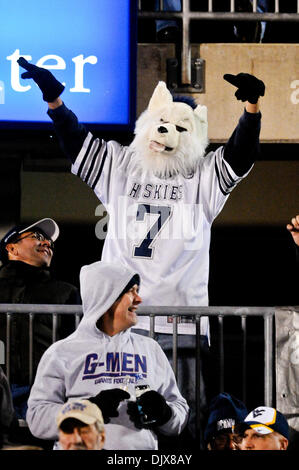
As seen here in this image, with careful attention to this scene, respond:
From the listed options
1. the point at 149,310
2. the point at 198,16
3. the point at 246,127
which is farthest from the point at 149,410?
the point at 198,16

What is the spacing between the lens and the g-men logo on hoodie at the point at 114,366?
15.8ft

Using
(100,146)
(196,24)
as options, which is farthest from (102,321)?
(196,24)

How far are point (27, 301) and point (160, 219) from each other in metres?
0.88

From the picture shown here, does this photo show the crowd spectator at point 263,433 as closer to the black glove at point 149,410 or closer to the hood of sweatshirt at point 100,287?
the black glove at point 149,410

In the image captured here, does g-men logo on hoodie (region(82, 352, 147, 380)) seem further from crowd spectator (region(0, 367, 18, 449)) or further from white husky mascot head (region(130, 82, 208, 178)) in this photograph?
white husky mascot head (region(130, 82, 208, 178))

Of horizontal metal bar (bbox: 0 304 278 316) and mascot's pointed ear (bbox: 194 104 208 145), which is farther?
mascot's pointed ear (bbox: 194 104 208 145)

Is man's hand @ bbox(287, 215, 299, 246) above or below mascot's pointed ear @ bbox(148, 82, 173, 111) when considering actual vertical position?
below

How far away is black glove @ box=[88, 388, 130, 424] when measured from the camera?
15.2 feet

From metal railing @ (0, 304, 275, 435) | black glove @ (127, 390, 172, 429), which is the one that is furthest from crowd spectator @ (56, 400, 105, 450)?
metal railing @ (0, 304, 275, 435)

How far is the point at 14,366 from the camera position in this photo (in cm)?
555

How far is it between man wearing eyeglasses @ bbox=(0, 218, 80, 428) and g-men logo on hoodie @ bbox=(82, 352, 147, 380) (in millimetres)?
641

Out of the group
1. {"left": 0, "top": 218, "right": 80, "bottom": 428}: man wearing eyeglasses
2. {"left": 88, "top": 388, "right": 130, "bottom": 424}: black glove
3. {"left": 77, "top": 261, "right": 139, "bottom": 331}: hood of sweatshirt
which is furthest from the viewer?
{"left": 0, "top": 218, "right": 80, "bottom": 428}: man wearing eyeglasses

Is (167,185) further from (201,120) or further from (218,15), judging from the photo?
(218,15)

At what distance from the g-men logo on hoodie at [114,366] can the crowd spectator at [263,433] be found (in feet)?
1.91
